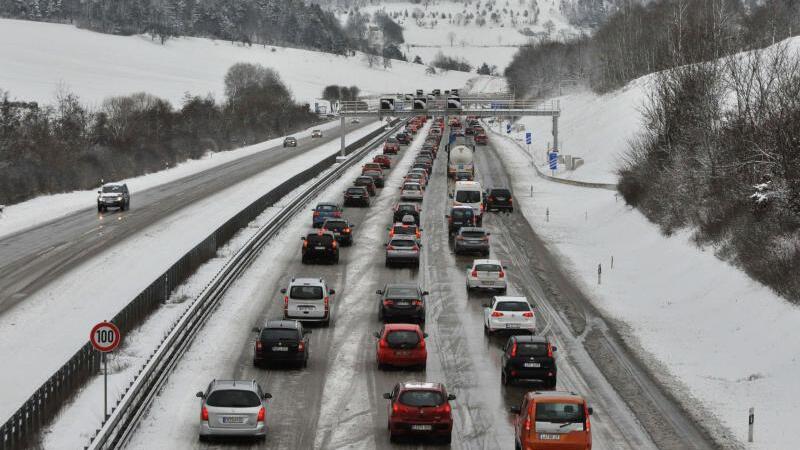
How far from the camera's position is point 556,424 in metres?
21.2

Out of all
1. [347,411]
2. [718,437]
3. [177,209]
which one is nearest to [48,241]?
[177,209]

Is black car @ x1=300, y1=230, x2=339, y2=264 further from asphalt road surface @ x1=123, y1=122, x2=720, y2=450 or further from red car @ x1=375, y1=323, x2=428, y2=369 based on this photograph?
red car @ x1=375, y1=323, x2=428, y2=369

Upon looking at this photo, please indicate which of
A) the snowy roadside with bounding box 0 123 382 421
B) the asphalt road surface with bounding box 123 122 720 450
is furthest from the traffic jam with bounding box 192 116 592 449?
the snowy roadside with bounding box 0 123 382 421

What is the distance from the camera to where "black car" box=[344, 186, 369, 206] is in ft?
221

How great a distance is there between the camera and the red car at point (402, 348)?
29406 millimetres

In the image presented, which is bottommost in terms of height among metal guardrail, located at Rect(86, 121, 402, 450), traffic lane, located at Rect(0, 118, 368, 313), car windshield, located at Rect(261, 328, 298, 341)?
traffic lane, located at Rect(0, 118, 368, 313)

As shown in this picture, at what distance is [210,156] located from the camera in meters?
115

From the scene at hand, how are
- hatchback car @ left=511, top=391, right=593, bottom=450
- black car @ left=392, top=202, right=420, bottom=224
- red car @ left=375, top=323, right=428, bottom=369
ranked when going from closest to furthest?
hatchback car @ left=511, top=391, right=593, bottom=450 → red car @ left=375, top=323, right=428, bottom=369 → black car @ left=392, top=202, right=420, bottom=224

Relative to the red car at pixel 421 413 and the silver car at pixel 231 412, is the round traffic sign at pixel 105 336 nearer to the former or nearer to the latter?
the silver car at pixel 231 412

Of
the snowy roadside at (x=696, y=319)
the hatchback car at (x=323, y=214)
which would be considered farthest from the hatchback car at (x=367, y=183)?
the snowy roadside at (x=696, y=319)

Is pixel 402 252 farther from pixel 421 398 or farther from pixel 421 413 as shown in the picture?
pixel 421 413

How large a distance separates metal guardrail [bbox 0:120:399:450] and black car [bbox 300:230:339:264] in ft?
13.9

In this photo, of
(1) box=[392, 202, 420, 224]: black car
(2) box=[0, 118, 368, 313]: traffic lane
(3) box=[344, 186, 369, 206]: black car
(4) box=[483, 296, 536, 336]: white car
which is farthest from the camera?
(3) box=[344, 186, 369, 206]: black car

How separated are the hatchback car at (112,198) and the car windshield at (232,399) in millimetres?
45528
